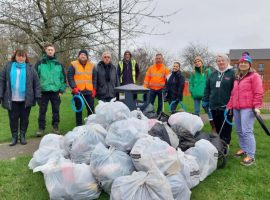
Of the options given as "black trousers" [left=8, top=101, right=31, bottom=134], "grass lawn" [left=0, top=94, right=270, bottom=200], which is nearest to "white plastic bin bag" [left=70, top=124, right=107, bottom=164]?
"grass lawn" [left=0, top=94, right=270, bottom=200]

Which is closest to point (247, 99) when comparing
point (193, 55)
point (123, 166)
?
point (123, 166)

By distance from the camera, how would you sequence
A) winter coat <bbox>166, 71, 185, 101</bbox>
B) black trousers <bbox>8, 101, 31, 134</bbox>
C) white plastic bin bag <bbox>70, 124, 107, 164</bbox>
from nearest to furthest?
white plastic bin bag <bbox>70, 124, 107, 164</bbox> < black trousers <bbox>8, 101, 31, 134</bbox> < winter coat <bbox>166, 71, 185, 101</bbox>

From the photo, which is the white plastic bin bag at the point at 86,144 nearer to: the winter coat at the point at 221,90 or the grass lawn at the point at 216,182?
the grass lawn at the point at 216,182

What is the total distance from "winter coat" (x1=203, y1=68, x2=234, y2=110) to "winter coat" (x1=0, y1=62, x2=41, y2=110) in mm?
3158

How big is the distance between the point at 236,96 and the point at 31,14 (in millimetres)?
8117

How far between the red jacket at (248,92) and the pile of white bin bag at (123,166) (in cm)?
96

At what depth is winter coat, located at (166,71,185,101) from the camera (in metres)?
7.77

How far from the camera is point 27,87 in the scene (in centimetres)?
570

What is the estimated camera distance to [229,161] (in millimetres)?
4969

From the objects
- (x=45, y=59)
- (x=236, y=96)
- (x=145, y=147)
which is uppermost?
(x=45, y=59)

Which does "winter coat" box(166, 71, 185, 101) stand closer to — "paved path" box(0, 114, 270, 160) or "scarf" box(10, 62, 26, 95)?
"paved path" box(0, 114, 270, 160)

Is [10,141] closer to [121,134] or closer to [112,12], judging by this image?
[121,134]

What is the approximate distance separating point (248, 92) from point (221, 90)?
0.67 metres

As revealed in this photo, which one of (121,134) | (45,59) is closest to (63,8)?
(45,59)
